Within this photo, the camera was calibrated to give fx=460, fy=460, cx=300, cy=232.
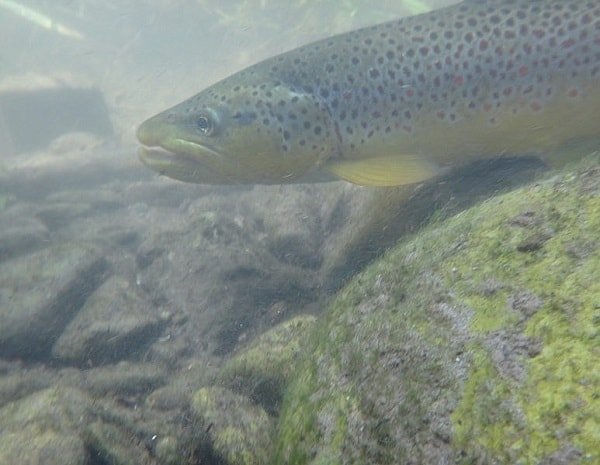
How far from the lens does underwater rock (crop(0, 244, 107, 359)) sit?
461 cm

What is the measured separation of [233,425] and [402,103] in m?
3.19

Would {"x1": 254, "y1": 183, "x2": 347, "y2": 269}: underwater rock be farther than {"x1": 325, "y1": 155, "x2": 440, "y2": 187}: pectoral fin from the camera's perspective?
Yes

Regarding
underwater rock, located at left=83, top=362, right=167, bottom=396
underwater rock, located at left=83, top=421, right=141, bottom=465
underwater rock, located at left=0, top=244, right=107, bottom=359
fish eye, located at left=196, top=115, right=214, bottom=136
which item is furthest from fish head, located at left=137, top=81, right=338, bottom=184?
underwater rock, located at left=83, top=421, right=141, bottom=465

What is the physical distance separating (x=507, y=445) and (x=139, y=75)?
42.1m

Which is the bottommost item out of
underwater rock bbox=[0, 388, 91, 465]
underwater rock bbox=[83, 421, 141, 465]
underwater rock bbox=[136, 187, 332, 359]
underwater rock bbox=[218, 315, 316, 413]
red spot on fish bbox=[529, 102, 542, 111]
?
underwater rock bbox=[136, 187, 332, 359]

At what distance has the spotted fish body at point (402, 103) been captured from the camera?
3.85 metres

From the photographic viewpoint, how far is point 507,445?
1.30 m

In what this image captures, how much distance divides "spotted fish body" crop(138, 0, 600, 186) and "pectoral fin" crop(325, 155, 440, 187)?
0.04ft

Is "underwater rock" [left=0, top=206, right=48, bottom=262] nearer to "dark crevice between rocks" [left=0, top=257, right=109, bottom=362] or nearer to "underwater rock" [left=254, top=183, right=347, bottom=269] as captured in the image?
"dark crevice between rocks" [left=0, top=257, right=109, bottom=362]

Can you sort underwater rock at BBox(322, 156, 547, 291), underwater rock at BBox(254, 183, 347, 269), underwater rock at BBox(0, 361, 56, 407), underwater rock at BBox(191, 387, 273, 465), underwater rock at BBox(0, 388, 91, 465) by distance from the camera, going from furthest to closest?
underwater rock at BBox(254, 183, 347, 269), underwater rock at BBox(322, 156, 547, 291), underwater rock at BBox(0, 361, 56, 407), underwater rock at BBox(191, 387, 273, 465), underwater rock at BBox(0, 388, 91, 465)

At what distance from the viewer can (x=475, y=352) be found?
5.07ft

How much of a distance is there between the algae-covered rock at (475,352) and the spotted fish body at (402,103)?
210 centimetres

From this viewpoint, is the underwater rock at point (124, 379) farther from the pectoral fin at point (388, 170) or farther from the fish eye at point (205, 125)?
the pectoral fin at point (388, 170)

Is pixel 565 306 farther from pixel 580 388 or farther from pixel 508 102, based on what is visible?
pixel 508 102
